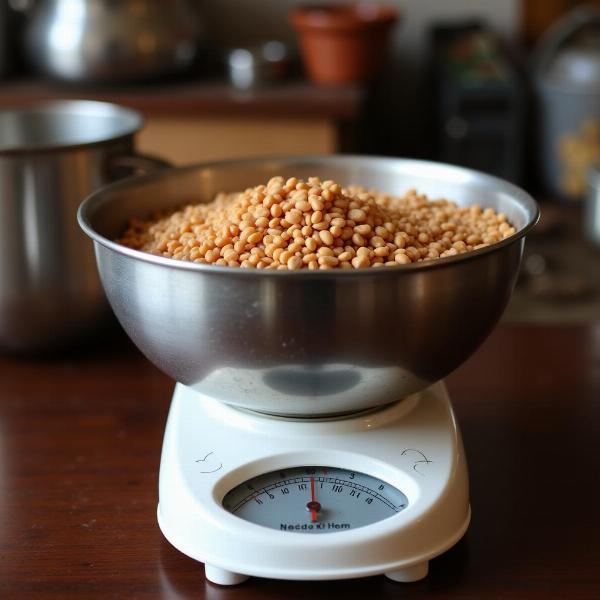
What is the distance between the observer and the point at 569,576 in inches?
28.1

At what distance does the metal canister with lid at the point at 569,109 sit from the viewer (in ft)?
8.45

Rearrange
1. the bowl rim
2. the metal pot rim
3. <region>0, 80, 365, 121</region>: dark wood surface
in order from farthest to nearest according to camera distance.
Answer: <region>0, 80, 365, 121</region>: dark wood surface
the metal pot rim
the bowl rim

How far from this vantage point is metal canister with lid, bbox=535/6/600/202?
8.45 feet

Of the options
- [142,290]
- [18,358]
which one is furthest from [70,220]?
[142,290]

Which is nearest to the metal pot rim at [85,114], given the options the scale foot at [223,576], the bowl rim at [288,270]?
the bowl rim at [288,270]

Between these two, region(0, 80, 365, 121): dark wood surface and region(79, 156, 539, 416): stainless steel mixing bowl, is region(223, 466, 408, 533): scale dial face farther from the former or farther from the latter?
region(0, 80, 365, 121): dark wood surface

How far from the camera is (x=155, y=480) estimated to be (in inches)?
33.8

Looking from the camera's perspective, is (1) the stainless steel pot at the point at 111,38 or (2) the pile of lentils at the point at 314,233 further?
(1) the stainless steel pot at the point at 111,38

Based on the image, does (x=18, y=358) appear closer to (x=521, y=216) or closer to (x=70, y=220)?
(x=70, y=220)

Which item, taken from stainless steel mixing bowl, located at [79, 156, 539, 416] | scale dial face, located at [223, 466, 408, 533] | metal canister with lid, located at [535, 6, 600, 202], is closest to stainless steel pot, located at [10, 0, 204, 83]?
metal canister with lid, located at [535, 6, 600, 202]

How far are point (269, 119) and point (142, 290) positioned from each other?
1.59 meters

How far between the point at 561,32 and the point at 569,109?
235mm

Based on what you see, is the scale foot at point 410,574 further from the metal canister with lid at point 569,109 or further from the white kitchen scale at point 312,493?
the metal canister with lid at point 569,109

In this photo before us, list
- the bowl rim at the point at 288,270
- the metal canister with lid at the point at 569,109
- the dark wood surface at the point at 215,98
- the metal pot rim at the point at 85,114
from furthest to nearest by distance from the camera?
the metal canister with lid at the point at 569,109
the dark wood surface at the point at 215,98
the metal pot rim at the point at 85,114
the bowl rim at the point at 288,270
